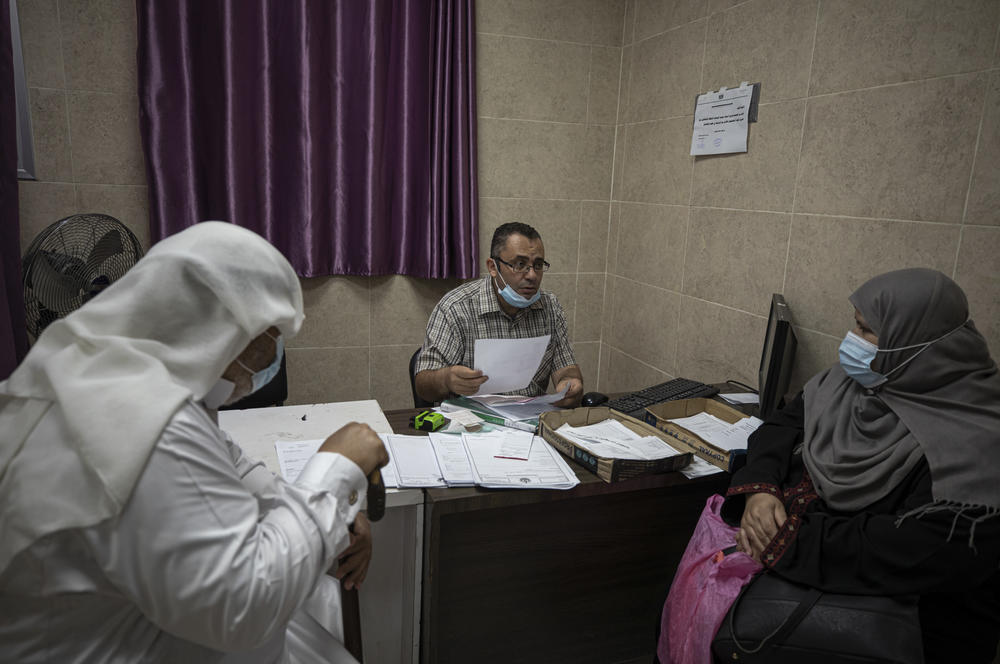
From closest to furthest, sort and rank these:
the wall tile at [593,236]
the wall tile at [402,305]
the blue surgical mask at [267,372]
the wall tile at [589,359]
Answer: the blue surgical mask at [267,372] < the wall tile at [402,305] < the wall tile at [593,236] < the wall tile at [589,359]

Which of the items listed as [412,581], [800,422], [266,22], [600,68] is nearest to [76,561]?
[412,581]

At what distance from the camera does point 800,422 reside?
1.78 meters

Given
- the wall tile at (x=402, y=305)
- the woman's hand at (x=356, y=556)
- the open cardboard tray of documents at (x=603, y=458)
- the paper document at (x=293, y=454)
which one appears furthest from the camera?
the wall tile at (x=402, y=305)

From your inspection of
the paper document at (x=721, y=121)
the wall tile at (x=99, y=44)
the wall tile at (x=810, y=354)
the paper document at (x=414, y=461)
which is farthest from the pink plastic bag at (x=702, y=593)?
Answer: the wall tile at (x=99, y=44)

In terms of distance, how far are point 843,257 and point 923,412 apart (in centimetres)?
88

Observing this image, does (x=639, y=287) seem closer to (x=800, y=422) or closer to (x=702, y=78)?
(x=702, y=78)

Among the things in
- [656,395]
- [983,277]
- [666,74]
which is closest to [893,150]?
[983,277]

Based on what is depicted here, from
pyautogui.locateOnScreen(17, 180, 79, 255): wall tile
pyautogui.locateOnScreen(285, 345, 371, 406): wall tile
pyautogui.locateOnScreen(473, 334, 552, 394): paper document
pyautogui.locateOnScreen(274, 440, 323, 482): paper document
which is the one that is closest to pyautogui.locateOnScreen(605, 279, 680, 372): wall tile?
pyautogui.locateOnScreen(473, 334, 552, 394): paper document

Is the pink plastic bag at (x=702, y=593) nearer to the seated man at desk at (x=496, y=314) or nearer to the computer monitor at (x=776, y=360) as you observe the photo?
the computer monitor at (x=776, y=360)

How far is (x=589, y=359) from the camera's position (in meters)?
3.80

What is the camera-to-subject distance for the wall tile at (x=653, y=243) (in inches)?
120

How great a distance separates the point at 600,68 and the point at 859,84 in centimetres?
164

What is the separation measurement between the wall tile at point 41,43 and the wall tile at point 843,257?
120 inches

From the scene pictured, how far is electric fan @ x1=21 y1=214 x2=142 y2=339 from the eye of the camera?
6.50 ft
